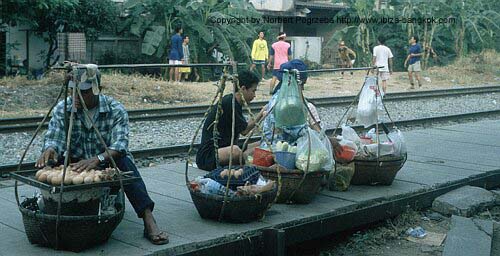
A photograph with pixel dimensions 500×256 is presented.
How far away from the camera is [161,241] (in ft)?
16.8

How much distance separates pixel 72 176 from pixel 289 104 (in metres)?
2.51

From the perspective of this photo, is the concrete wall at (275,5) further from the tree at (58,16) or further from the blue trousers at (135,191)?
the blue trousers at (135,191)

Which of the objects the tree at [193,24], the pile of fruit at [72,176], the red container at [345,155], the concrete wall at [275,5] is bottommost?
the red container at [345,155]

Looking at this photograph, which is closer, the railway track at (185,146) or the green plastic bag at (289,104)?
the green plastic bag at (289,104)

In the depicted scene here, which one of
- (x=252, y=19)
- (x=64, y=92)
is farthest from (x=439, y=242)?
(x=252, y=19)

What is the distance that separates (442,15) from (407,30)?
1.79m

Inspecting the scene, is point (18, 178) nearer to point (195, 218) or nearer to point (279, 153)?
point (195, 218)

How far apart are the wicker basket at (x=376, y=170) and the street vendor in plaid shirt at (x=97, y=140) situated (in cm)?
277

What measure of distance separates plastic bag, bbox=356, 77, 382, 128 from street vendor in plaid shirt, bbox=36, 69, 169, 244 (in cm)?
326

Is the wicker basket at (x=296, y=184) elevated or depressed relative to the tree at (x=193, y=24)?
depressed

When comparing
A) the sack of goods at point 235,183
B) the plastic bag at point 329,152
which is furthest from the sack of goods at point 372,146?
the sack of goods at point 235,183

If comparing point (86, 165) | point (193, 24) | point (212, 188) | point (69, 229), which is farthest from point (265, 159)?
point (193, 24)

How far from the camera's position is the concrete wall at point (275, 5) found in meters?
30.4

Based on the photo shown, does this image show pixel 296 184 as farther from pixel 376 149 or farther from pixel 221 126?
pixel 376 149
